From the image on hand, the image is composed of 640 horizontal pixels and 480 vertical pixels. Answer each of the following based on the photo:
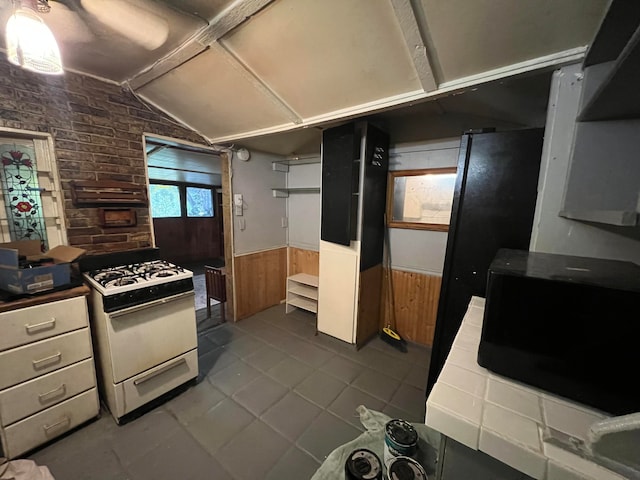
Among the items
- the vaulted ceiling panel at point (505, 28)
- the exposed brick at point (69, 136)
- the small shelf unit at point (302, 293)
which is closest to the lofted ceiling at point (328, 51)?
the vaulted ceiling panel at point (505, 28)

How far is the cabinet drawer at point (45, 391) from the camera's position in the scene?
54.0 inches

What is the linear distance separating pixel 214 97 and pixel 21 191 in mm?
1517

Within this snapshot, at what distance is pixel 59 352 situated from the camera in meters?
1.51

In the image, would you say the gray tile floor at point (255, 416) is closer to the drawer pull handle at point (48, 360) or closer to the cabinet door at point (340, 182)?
the drawer pull handle at point (48, 360)

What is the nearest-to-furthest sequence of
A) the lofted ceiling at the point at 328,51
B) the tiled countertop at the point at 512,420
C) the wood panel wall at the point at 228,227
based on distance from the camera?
the tiled countertop at the point at 512,420 < the lofted ceiling at the point at 328,51 < the wood panel wall at the point at 228,227

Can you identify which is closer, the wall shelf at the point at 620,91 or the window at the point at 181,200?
the wall shelf at the point at 620,91

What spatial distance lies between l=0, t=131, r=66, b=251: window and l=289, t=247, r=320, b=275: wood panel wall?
7.87ft

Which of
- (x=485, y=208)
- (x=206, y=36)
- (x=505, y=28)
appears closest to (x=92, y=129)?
(x=206, y=36)

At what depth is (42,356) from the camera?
4.78 ft

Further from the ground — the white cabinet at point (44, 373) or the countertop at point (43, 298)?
the countertop at point (43, 298)

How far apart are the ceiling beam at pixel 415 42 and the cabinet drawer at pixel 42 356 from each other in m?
2.51

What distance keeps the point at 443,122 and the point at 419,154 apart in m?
0.34

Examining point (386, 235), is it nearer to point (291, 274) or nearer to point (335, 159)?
point (335, 159)

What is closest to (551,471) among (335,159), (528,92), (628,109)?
(628,109)
